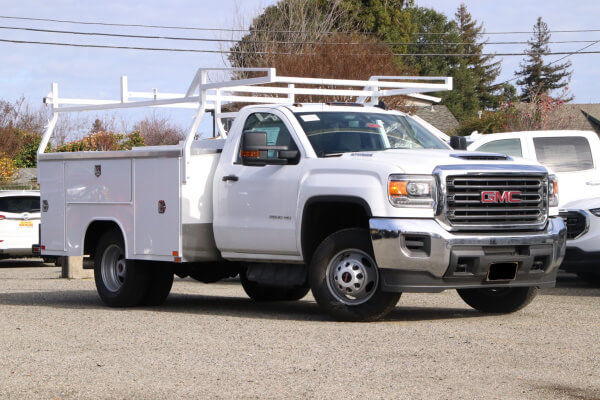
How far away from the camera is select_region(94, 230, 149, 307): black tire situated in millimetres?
12164

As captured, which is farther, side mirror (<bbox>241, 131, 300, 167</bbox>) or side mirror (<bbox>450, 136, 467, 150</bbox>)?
side mirror (<bbox>450, 136, 467, 150</bbox>)

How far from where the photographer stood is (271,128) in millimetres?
11203

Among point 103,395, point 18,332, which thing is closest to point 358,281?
point 18,332

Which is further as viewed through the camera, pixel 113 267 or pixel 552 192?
pixel 113 267

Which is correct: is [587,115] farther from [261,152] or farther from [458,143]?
[261,152]

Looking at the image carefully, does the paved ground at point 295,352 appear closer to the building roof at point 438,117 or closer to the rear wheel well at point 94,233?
the rear wheel well at point 94,233

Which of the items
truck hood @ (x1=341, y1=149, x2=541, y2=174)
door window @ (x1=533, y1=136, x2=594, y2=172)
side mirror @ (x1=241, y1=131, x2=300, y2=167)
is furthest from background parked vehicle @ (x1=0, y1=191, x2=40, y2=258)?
truck hood @ (x1=341, y1=149, x2=541, y2=174)

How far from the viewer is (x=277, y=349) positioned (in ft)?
27.8

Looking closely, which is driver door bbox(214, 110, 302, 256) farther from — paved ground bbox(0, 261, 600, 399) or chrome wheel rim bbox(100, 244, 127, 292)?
chrome wheel rim bbox(100, 244, 127, 292)

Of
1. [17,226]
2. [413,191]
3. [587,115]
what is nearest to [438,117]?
[587,115]

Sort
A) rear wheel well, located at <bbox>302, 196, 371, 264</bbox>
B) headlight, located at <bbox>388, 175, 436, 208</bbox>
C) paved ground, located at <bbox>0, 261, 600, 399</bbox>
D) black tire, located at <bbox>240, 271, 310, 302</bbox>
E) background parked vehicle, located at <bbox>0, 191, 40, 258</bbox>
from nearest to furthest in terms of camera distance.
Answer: paved ground, located at <bbox>0, 261, 600, 399</bbox> < headlight, located at <bbox>388, 175, 436, 208</bbox> < rear wheel well, located at <bbox>302, 196, 371, 264</bbox> < black tire, located at <bbox>240, 271, 310, 302</bbox> < background parked vehicle, located at <bbox>0, 191, 40, 258</bbox>

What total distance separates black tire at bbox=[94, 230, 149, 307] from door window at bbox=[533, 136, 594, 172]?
6.61 metres

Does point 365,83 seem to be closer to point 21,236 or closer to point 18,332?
point 18,332

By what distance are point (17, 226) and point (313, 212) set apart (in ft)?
42.6
